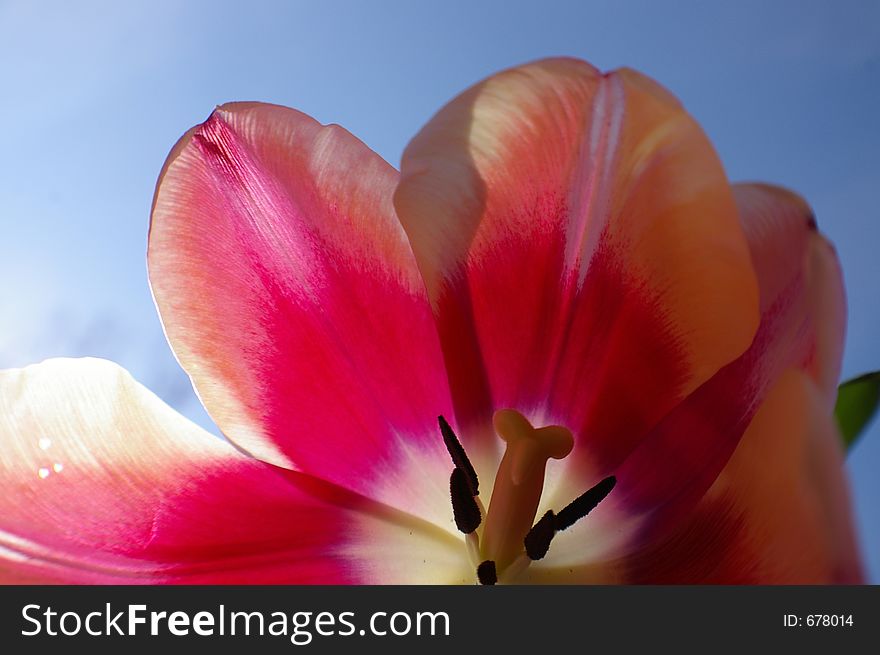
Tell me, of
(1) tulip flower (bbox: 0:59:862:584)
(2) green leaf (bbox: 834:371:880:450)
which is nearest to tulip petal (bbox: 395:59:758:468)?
(1) tulip flower (bbox: 0:59:862:584)

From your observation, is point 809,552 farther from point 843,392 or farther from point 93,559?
point 93,559

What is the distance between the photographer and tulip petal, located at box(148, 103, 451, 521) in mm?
475

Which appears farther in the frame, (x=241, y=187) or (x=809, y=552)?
(x=241, y=187)

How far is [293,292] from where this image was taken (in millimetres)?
488

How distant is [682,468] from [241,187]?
249 mm

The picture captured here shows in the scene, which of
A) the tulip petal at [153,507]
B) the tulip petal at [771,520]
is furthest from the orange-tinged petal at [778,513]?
the tulip petal at [153,507]

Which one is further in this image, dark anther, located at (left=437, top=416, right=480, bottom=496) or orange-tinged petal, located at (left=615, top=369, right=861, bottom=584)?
dark anther, located at (left=437, top=416, right=480, bottom=496)

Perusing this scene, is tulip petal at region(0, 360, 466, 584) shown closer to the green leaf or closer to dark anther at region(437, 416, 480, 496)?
dark anther at region(437, 416, 480, 496)

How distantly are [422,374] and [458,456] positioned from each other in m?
0.05

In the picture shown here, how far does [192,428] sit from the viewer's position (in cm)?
50

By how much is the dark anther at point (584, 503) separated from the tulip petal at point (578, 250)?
0.02m

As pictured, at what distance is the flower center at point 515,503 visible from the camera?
431 millimetres

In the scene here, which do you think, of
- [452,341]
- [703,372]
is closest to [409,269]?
[452,341]

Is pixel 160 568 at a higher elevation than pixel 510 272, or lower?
lower
